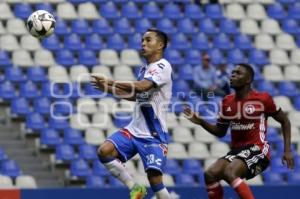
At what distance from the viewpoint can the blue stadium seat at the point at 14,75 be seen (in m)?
15.6

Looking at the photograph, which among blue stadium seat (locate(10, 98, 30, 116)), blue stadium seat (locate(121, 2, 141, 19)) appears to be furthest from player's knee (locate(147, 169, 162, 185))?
blue stadium seat (locate(121, 2, 141, 19))

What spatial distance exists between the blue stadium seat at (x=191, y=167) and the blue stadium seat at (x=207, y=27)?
3362mm

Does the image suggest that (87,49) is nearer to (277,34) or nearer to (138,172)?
(138,172)

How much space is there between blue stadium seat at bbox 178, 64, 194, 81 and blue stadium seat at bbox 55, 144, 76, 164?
288 cm

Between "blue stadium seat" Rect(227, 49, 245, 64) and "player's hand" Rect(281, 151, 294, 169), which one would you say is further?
"blue stadium seat" Rect(227, 49, 245, 64)

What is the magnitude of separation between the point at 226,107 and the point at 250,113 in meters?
0.39

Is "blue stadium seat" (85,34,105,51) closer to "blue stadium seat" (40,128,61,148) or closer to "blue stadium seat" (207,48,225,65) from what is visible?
"blue stadium seat" (207,48,225,65)

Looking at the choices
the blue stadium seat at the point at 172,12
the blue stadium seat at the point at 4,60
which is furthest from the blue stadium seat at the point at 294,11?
the blue stadium seat at the point at 4,60

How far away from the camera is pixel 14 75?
1559 cm

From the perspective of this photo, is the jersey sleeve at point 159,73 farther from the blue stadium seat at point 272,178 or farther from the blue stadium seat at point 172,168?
the blue stadium seat at point 272,178

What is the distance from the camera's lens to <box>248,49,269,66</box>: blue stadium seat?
17.5 metres

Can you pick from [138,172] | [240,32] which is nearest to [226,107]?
[138,172]

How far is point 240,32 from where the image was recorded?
58.9ft

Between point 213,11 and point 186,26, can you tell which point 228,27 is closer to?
point 213,11
